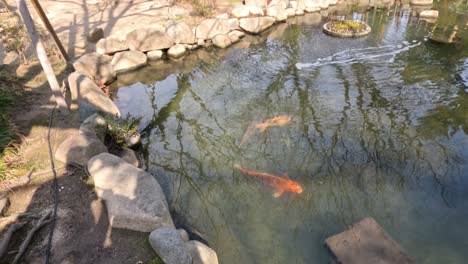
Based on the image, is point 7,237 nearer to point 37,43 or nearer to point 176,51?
point 37,43

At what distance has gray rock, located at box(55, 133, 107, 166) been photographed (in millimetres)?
5750

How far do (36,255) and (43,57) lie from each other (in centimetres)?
470

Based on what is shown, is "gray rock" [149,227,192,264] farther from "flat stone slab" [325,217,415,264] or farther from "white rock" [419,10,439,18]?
"white rock" [419,10,439,18]

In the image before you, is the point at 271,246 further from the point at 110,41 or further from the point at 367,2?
the point at 367,2

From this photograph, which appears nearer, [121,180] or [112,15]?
[121,180]

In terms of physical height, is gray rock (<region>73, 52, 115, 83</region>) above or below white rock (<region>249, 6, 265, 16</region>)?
below

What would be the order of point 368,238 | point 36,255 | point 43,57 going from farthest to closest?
point 43,57 < point 368,238 < point 36,255

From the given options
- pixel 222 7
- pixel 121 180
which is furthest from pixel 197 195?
pixel 222 7

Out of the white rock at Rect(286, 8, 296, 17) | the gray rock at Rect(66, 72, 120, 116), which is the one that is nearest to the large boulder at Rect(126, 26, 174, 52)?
the gray rock at Rect(66, 72, 120, 116)

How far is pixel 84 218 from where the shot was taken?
477 cm

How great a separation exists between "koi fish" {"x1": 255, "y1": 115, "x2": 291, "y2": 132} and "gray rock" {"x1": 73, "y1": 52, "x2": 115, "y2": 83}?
240 inches

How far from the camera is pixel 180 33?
499 inches

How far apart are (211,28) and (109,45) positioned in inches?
182

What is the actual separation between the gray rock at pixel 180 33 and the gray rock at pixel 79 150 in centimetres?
782
